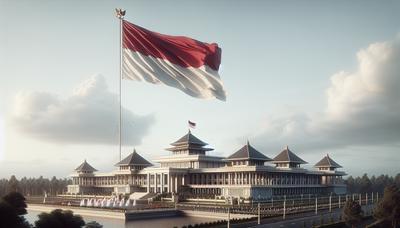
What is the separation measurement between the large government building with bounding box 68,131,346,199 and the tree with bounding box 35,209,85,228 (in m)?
63.3

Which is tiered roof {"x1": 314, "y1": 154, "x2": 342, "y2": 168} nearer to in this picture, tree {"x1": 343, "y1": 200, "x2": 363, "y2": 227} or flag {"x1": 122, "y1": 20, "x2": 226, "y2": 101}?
tree {"x1": 343, "y1": 200, "x2": 363, "y2": 227}

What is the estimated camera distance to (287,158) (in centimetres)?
10469

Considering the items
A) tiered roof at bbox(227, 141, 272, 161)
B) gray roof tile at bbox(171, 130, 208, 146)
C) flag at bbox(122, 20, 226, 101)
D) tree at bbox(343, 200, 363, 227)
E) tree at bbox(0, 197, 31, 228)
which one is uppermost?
flag at bbox(122, 20, 226, 101)

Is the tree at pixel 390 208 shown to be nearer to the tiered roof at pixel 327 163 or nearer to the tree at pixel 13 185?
the tree at pixel 13 185

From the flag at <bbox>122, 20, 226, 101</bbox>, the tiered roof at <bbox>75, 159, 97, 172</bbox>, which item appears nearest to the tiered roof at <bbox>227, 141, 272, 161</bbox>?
the tiered roof at <bbox>75, 159, 97, 172</bbox>

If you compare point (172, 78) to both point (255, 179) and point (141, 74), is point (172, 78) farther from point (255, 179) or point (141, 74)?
point (255, 179)

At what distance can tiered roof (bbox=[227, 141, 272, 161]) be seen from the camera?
301 feet

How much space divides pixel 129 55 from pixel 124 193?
82659 millimetres

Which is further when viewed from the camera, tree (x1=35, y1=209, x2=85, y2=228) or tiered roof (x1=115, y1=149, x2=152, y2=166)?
tiered roof (x1=115, y1=149, x2=152, y2=166)

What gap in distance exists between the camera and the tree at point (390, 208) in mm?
49125

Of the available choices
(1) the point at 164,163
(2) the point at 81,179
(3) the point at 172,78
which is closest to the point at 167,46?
(3) the point at 172,78

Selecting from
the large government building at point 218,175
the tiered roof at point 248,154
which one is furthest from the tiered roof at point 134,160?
the tiered roof at point 248,154

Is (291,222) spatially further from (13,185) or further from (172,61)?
(13,185)

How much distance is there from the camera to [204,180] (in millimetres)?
100625
